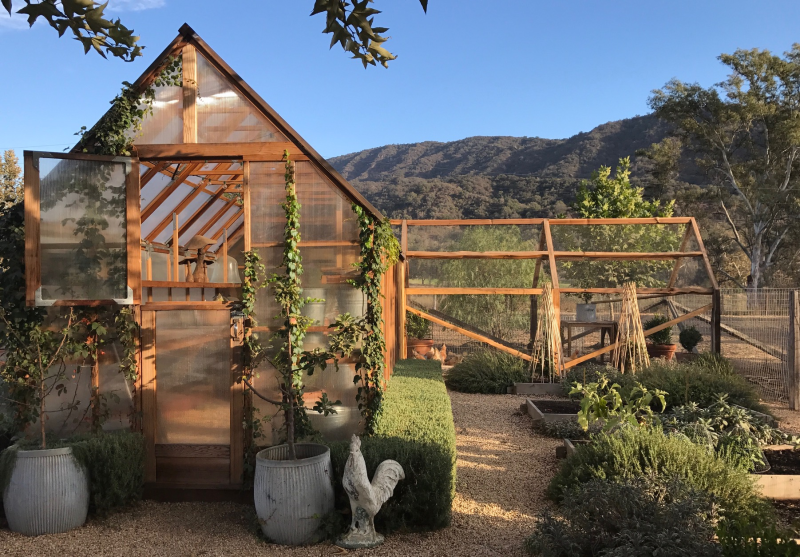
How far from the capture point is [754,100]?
74.0 ft

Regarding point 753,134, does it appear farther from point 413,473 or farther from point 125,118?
point 125,118

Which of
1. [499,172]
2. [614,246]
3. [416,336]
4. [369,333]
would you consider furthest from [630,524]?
[499,172]

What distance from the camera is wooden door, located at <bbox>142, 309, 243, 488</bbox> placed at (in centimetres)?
521

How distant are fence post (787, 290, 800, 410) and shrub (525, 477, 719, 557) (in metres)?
5.56

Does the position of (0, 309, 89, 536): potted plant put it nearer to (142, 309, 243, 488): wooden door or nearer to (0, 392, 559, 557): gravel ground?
(0, 392, 559, 557): gravel ground

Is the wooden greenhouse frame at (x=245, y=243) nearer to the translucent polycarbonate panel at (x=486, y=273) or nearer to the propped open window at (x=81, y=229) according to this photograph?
the propped open window at (x=81, y=229)

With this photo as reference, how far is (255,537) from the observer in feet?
14.1

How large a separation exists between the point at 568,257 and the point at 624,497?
764 centimetres

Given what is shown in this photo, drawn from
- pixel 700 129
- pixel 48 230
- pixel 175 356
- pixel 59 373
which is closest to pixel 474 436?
pixel 175 356

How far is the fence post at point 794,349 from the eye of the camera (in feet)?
27.8

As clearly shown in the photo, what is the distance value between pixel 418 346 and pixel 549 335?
130 inches

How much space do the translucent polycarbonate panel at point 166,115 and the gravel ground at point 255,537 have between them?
3.06m

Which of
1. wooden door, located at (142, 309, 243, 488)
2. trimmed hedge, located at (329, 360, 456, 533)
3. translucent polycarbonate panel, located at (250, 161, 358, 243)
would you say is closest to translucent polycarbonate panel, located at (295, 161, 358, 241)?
translucent polycarbonate panel, located at (250, 161, 358, 243)

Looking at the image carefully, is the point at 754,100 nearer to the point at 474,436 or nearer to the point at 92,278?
the point at 474,436
